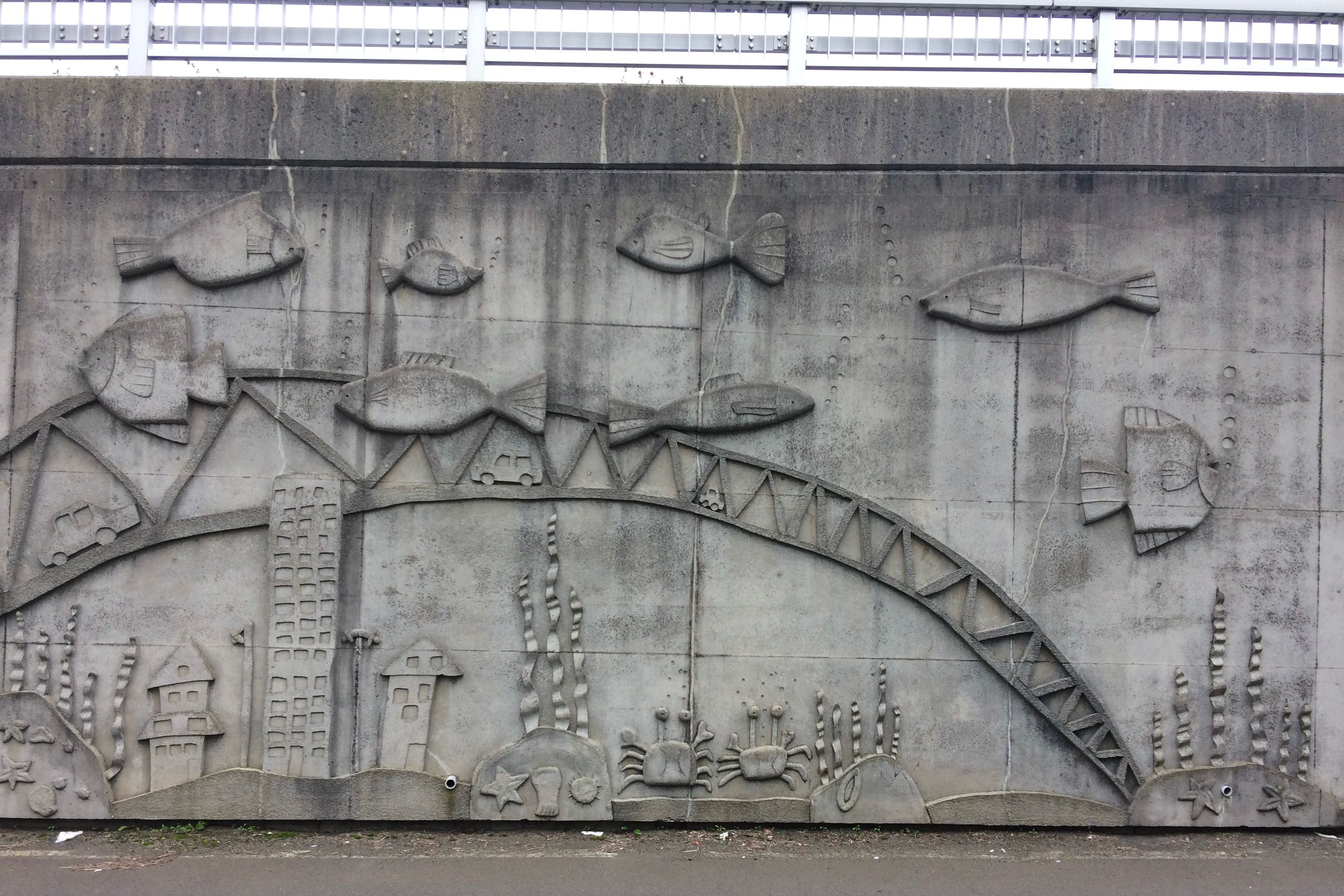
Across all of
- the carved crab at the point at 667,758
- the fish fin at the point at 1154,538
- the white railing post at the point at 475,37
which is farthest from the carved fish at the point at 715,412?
the white railing post at the point at 475,37

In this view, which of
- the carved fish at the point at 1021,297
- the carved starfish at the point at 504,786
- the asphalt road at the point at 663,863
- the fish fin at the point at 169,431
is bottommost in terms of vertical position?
the asphalt road at the point at 663,863

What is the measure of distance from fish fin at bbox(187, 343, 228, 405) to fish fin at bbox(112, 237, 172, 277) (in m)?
0.57

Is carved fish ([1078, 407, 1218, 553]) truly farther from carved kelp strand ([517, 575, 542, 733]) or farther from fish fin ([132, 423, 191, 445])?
fish fin ([132, 423, 191, 445])

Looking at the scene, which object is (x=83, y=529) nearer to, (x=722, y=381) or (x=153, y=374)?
(x=153, y=374)

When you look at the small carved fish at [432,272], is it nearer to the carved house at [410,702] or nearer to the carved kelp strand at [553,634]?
the carved kelp strand at [553,634]

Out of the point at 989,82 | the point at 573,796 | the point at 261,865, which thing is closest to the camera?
the point at 261,865

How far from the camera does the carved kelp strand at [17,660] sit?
5.01m

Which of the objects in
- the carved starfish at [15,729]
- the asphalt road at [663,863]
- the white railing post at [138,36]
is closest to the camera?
the asphalt road at [663,863]

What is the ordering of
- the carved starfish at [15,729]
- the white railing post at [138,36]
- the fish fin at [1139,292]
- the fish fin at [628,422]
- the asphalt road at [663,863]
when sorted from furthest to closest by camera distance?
the white railing post at [138,36], the fish fin at [1139,292], the fish fin at [628,422], the carved starfish at [15,729], the asphalt road at [663,863]

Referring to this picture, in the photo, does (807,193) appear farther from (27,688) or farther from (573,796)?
(27,688)

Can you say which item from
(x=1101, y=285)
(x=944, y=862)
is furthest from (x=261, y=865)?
(x=1101, y=285)

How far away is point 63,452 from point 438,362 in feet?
6.72

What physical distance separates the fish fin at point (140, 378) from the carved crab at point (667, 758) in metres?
3.08

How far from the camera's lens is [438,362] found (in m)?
5.12
